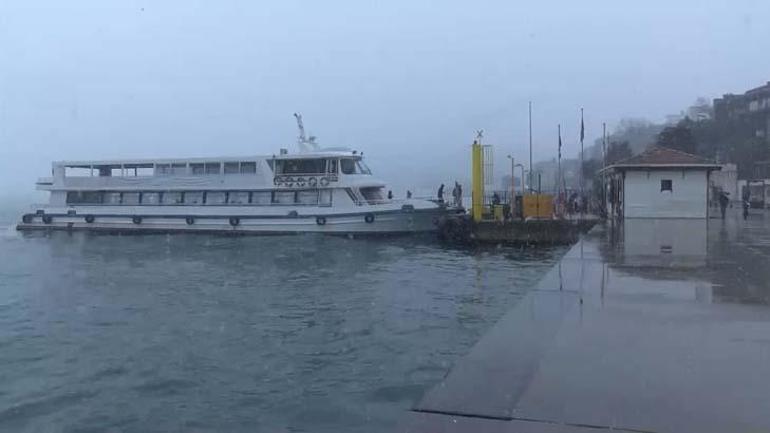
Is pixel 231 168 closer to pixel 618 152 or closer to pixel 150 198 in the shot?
pixel 150 198

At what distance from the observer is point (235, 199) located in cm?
4147

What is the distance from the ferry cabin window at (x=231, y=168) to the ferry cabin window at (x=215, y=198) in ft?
4.13

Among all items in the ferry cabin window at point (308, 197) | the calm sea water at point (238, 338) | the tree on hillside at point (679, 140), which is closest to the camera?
the calm sea water at point (238, 338)

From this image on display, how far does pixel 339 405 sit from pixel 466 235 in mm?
24904

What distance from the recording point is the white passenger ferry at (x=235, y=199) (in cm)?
3847

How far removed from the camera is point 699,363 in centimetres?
589

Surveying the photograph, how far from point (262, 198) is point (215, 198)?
10.1 ft

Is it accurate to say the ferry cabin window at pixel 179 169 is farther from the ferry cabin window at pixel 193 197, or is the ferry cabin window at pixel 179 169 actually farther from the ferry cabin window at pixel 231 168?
the ferry cabin window at pixel 231 168

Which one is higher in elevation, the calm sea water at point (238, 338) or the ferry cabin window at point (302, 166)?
the ferry cabin window at point (302, 166)

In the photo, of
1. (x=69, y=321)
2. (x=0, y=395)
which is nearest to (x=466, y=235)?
(x=69, y=321)

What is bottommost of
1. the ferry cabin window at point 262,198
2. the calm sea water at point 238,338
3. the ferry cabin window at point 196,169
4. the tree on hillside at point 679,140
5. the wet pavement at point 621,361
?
the calm sea water at point 238,338

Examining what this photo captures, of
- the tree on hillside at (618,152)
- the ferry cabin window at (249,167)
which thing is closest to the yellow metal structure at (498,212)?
the ferry cabin window at (249,167)

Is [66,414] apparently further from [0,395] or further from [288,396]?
[288,396]

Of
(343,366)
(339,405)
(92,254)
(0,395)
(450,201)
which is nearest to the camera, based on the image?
(339,405)
